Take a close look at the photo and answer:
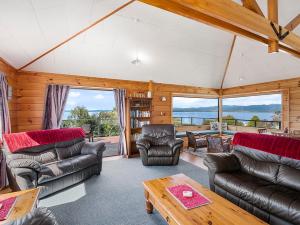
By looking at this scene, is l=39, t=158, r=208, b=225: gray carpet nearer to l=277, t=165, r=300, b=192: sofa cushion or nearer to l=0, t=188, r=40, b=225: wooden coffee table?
l=0, t=188, r=40, b=225: wooden coffee table

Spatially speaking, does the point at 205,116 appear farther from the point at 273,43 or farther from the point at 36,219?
the point at 36,219

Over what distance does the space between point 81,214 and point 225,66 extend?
19.5 feet

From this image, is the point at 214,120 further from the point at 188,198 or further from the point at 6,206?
the point at 6,206

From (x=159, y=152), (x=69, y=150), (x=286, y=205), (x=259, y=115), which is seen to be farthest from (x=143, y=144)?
(x=259, y=115)

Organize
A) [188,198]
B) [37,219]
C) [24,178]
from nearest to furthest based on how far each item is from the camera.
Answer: [37,219] → [188,198] → [24,178]

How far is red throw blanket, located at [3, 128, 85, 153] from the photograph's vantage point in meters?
2.96

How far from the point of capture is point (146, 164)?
4215 mm

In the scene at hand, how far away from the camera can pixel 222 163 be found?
2.72 meters

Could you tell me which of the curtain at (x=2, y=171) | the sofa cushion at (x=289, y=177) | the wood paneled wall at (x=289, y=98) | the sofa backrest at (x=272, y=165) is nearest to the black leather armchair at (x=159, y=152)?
the sofa backrest at (x=272, y=165)

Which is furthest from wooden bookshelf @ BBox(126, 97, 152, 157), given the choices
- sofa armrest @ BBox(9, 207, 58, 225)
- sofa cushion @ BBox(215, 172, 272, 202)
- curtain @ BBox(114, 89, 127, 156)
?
sofa armrest @ BBox(9, 207, 58, 225)

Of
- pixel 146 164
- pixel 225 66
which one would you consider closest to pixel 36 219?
pixel 146 164

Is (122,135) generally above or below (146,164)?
above

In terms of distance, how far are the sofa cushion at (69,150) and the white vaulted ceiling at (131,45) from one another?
2.02 meters

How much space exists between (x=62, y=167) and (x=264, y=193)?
119 inches
